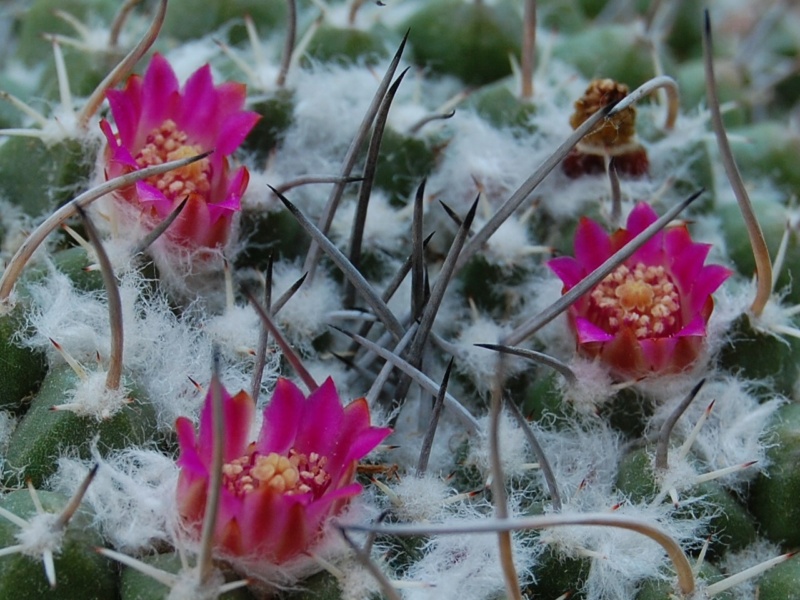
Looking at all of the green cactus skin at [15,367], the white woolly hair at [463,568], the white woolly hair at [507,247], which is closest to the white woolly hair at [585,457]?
the white woolly hair at [463,568]

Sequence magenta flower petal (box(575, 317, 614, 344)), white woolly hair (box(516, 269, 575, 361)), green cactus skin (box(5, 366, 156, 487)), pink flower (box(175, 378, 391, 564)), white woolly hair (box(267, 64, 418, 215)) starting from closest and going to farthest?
pink flower (box(175, 378, 391, 564)) < green cactus skin (box(5, 366, 156, 487)) < magenta flower petal (box(575, 317, 614, 344)) < white woolly hair (box(516, 269, 575, 361)) < white woolly hair (box(267, 64, 418, 215))

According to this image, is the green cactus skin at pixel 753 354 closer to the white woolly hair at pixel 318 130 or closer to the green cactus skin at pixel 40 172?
the white woolly hair at pixel 318 130

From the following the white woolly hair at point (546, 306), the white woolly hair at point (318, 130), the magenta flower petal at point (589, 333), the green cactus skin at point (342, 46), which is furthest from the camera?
the green cactus skin at point (342, 46)

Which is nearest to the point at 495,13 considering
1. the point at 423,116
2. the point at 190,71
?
the point at 423,116

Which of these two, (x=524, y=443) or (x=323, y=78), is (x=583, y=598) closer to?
(x=524, y=443)

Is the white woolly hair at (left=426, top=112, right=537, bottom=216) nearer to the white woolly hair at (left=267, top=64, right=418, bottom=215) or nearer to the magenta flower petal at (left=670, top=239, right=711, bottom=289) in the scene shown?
the white woolly hair at (left=267, top=64, right=418, bottom=215)

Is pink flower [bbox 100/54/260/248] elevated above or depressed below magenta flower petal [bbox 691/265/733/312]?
above

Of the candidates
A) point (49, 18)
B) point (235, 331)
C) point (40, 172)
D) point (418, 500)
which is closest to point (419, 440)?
point (418, 500)

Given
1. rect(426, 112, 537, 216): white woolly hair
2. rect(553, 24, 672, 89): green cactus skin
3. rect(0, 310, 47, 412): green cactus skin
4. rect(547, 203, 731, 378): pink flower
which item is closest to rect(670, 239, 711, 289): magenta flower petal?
rect(547, 203, 731, 378): pink flower
